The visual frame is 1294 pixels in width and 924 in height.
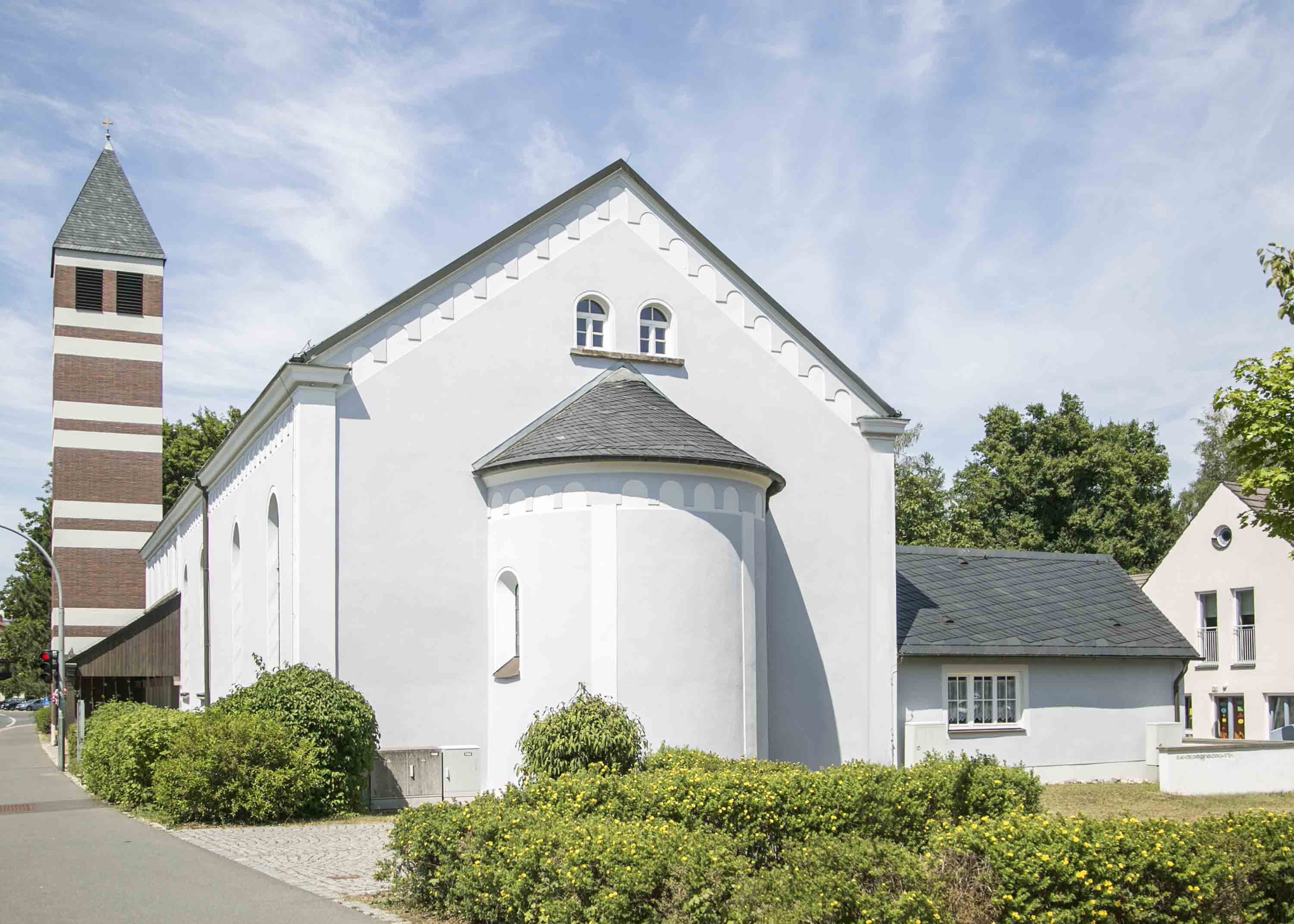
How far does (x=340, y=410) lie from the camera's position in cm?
1814

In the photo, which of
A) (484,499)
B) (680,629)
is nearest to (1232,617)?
(680,629)

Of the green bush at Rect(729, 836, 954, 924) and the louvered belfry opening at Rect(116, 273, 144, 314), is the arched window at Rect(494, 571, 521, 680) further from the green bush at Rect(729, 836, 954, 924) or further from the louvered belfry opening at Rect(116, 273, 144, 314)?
the louvered belfry opening at Rect(116, 273, 144, 314)

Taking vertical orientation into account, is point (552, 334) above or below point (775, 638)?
above

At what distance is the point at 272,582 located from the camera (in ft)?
66.9

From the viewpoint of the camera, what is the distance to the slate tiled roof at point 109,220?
1649 inches

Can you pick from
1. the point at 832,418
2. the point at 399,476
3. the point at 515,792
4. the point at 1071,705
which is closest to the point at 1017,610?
the point at 1071,705

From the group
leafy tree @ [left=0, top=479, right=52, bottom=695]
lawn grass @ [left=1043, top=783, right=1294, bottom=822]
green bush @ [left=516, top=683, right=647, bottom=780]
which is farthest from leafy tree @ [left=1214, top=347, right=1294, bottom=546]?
leafy tree @ [left=0, top=479, right=52, bottom=695]

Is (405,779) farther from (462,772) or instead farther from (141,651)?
(141,651)

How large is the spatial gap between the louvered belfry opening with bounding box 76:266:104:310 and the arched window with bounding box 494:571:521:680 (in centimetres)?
2966

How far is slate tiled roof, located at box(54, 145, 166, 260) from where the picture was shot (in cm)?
4188

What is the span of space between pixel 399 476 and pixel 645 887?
11.4m

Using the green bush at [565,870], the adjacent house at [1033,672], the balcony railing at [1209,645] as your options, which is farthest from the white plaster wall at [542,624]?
the balcony railing at [1209,645]

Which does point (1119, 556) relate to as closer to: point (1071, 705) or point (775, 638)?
point (1071, 705)

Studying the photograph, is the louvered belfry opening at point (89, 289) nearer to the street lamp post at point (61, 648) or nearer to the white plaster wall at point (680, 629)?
the street lamp post at point (61, 648)
